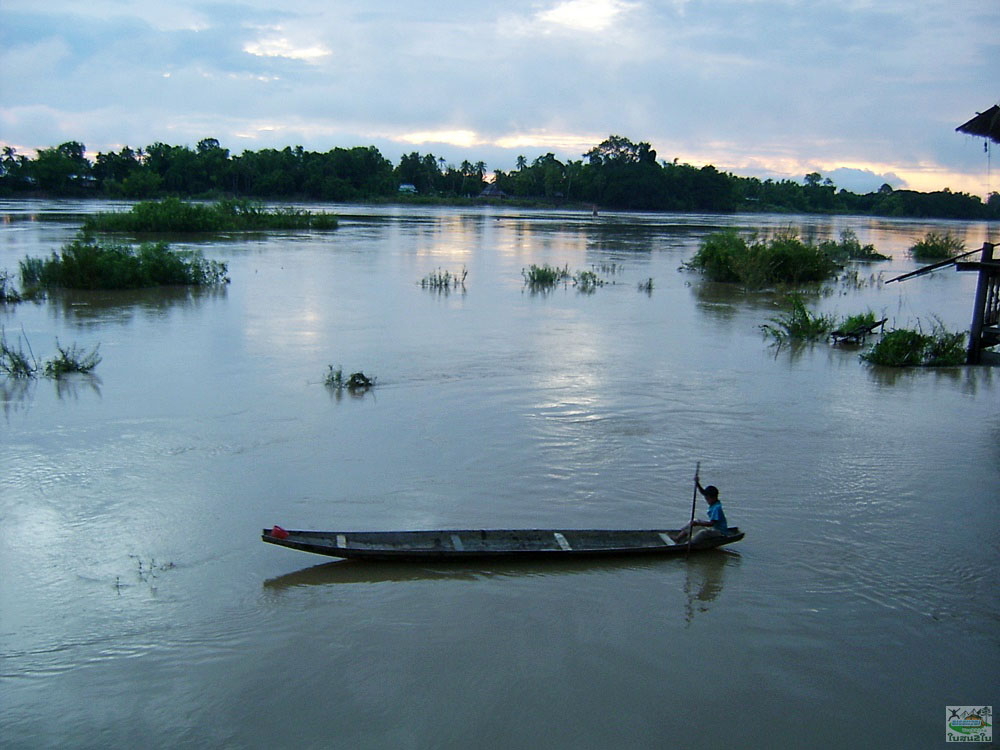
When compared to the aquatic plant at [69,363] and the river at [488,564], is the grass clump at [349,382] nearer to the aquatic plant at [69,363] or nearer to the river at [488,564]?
the river at [488,564]

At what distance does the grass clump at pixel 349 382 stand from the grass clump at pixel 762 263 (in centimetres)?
1686

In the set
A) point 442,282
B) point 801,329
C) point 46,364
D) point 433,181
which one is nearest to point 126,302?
point 46,364

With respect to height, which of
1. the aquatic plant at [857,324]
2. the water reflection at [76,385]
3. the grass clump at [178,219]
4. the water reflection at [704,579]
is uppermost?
the grass clump at [178,219]

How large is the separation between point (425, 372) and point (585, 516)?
606cm

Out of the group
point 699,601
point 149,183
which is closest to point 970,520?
point 699,601

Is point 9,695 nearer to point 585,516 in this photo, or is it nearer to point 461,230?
point 585,516

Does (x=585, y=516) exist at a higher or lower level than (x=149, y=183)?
lower

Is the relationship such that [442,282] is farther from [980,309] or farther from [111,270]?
[980,309]


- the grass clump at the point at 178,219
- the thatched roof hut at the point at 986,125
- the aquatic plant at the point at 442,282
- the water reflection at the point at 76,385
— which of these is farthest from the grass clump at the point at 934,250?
the water reflection at the point at 76,385

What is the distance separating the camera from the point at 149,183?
8175cm

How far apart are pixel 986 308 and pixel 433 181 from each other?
10753 centimetres

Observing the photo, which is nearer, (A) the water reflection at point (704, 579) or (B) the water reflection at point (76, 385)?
(A) the water reflection at point (704, 579)

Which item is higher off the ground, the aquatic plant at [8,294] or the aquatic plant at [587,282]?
the aquatic plant at [587,282]

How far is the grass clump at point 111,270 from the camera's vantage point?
2067 centimetres
